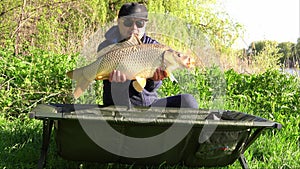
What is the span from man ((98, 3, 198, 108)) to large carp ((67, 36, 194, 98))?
1.00 ft

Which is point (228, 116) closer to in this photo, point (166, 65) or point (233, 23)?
point (166, 65)

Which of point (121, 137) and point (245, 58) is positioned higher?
point (245, 58)

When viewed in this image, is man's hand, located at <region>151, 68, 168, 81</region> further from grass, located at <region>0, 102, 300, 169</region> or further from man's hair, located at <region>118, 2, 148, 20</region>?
grass, located at <region>0, 102, 300, 169</region>

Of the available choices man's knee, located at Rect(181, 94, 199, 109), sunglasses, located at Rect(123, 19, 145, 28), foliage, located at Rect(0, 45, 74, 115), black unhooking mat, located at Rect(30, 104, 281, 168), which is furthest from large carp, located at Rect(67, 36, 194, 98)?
foliage, located at Rect(0, 45, 74, 115)

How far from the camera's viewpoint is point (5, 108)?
3.90 m

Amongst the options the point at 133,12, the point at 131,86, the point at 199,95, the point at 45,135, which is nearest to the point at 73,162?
the point at 45,135

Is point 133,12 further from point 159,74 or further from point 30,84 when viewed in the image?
point 30,84

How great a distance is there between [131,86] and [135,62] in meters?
0.59

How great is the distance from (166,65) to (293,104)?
6.99 ft

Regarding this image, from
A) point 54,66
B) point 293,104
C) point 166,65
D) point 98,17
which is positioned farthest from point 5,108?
point 98,17

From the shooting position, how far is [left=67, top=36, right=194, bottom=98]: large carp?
2.24 m

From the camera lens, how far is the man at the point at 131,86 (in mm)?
2707

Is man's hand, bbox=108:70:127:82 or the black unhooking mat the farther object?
man's hand, bbox=108:70:127:82

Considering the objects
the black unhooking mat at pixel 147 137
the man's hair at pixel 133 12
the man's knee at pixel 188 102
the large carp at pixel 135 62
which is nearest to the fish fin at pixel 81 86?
the large carp at pixel 135 62
